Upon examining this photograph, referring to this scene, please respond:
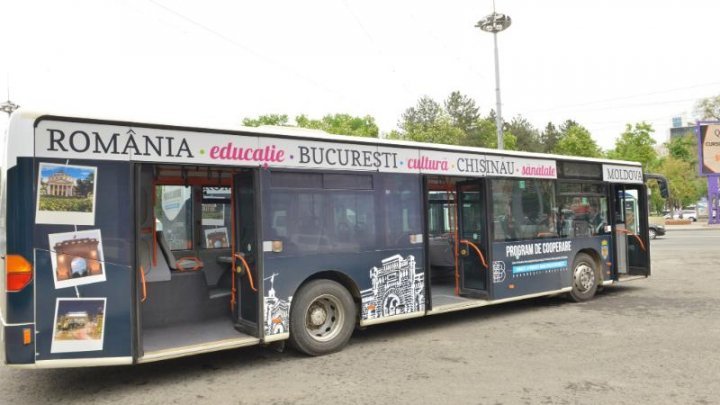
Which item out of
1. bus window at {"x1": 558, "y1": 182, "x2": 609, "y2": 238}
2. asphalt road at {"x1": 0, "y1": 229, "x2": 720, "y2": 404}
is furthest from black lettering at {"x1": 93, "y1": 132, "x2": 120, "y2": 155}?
bus window at {"x1": 558, "y1": 182, "x2": 609, "y2": 238}

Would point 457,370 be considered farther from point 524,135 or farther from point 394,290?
point 524,135

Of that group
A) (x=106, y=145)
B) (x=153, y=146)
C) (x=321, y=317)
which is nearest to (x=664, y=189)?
(x=321, y=317)

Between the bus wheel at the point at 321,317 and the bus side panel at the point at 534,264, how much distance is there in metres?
2.89

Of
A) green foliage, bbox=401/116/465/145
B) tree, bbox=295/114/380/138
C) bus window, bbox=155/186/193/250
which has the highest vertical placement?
tree, bbox=295/114/380/138

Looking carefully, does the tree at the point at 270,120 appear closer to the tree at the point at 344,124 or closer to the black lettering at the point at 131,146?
the tree at the point at 344,124

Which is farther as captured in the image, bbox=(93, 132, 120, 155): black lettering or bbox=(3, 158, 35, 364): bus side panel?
bbox=(93, 132, 120, 155): black lettering

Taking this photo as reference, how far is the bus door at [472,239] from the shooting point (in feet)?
27.6

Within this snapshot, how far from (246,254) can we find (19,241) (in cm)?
236

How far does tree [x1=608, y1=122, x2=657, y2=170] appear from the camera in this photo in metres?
37.1

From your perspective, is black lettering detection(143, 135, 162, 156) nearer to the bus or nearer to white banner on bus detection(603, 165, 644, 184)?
the bus

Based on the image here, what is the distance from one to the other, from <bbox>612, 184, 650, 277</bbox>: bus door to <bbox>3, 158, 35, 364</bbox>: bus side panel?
10.2 metres

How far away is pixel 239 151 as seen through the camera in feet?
19.7

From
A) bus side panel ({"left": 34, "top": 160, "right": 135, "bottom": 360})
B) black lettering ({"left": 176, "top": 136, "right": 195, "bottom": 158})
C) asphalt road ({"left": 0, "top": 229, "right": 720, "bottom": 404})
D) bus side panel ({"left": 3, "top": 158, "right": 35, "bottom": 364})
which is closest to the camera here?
bus side panel ({"left": 3, "top": 158, "right": 35, "bottom": 364})

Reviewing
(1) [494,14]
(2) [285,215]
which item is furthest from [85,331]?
(1) [494,14]
